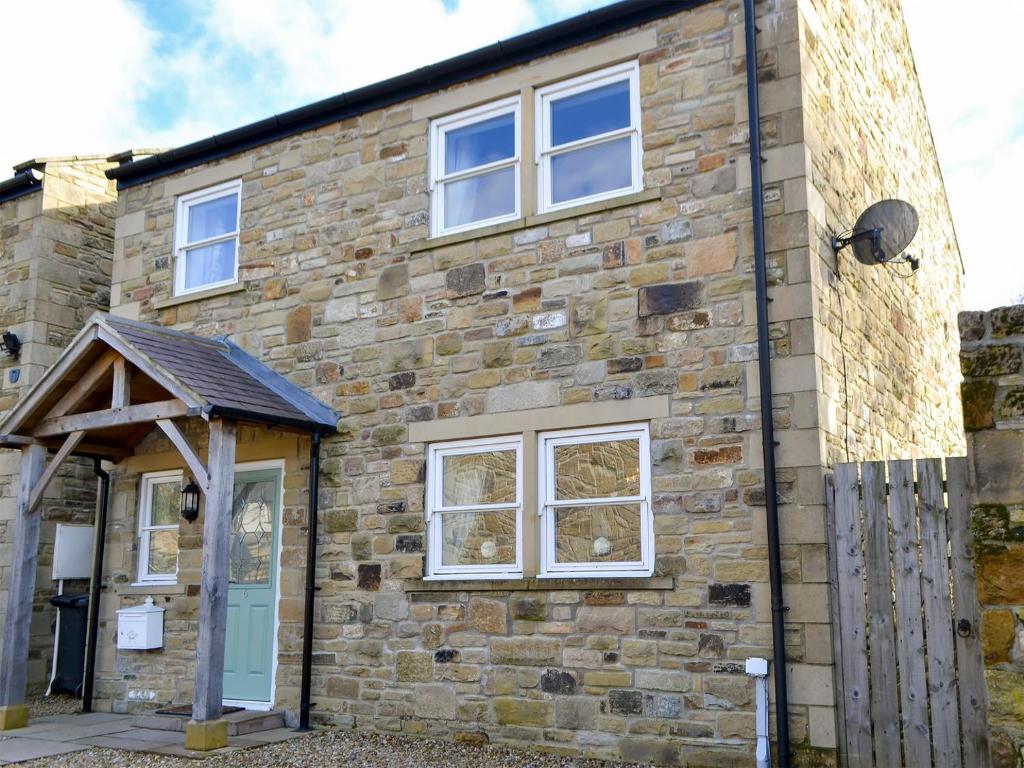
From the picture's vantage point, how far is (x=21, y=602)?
9148mm

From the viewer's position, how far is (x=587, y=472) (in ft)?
25.8

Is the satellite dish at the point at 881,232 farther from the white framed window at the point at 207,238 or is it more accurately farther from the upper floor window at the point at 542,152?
the white framed window at the point at 207,238

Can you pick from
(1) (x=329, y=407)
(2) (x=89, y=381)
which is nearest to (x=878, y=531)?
(1) (x=329, y=407)

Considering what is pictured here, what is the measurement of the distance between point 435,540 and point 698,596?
239 cm

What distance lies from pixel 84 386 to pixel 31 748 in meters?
3.05

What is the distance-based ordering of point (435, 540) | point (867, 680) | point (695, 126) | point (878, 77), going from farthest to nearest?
point (878, 77) → point (435, 540) → point (695, 126) → point (867, 680)

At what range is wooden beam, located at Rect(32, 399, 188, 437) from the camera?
8391 mm

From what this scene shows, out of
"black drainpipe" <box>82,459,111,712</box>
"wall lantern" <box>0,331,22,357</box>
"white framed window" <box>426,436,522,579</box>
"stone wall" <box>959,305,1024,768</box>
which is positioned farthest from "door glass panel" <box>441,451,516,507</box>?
"wall lantern" <box>0,331,22,357</box>

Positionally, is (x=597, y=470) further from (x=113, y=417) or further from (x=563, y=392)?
(x=113, y=417)

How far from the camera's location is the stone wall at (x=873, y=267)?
7578 mm

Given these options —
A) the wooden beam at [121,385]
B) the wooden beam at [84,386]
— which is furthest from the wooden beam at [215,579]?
the wooden beam at [84,386]

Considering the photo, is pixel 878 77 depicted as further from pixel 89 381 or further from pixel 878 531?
pixel 89 381

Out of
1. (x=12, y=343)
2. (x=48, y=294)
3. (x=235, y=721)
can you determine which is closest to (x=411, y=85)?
(x=235, y=721)

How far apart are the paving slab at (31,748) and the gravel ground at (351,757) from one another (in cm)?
13
